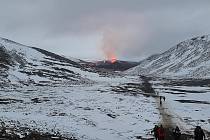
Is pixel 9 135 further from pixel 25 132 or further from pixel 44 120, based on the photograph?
pixel 44 120

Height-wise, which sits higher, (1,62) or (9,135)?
(1,62)

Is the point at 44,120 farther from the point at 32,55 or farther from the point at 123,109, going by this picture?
the point at 32,55

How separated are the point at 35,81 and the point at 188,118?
199 ft

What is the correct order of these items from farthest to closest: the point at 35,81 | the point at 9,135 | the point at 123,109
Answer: the point at 35,81
the point at 123,109
the point at 9,135

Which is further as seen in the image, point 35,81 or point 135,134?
point 35,81

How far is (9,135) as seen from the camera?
22.9m

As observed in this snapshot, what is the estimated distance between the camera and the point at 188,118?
1700 inches

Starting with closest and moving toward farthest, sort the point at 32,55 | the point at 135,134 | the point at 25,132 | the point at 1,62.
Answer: the point at 25,132, the point at 135,134, the point at 1,62, the point at 32,55

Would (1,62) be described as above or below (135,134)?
above

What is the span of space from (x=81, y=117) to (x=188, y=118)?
12391 millimetres

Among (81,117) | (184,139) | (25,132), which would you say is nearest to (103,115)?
(81,117)

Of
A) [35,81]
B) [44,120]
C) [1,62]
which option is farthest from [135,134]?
[1,62]

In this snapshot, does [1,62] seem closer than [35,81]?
No

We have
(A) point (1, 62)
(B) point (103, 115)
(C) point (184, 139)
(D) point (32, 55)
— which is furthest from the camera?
(D) point (32, 55)
